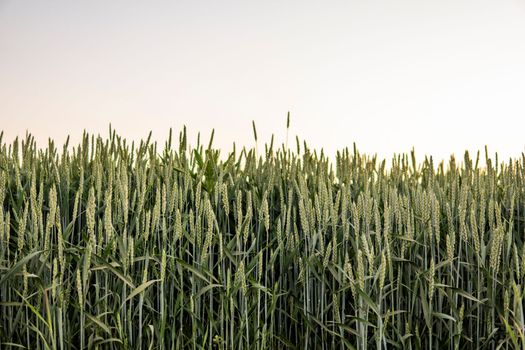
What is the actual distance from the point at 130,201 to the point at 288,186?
2.44 feet

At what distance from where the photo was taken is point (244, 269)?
8.21ft

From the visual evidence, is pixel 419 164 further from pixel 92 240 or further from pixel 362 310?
pixel 92 240

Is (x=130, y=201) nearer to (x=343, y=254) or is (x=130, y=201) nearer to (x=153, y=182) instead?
(x=153, y=182)

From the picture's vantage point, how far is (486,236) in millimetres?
2992

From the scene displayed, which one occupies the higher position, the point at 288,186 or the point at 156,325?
the point at 288,186

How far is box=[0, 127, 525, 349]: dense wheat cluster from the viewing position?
7.66 feet

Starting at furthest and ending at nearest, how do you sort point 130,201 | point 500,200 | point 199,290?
point 500,200, point 130,201, point 199,290

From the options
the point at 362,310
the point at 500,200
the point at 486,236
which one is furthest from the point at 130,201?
the point at 500,200

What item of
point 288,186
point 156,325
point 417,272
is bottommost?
point 156,325

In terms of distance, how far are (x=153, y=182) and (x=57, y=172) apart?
0.45 meters

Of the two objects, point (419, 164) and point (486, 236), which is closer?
point (486, 236)

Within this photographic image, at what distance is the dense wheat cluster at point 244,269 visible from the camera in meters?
2.34

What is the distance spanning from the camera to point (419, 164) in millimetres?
3734

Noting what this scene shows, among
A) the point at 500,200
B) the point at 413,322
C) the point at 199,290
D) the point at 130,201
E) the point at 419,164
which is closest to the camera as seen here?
the point at 199,290
